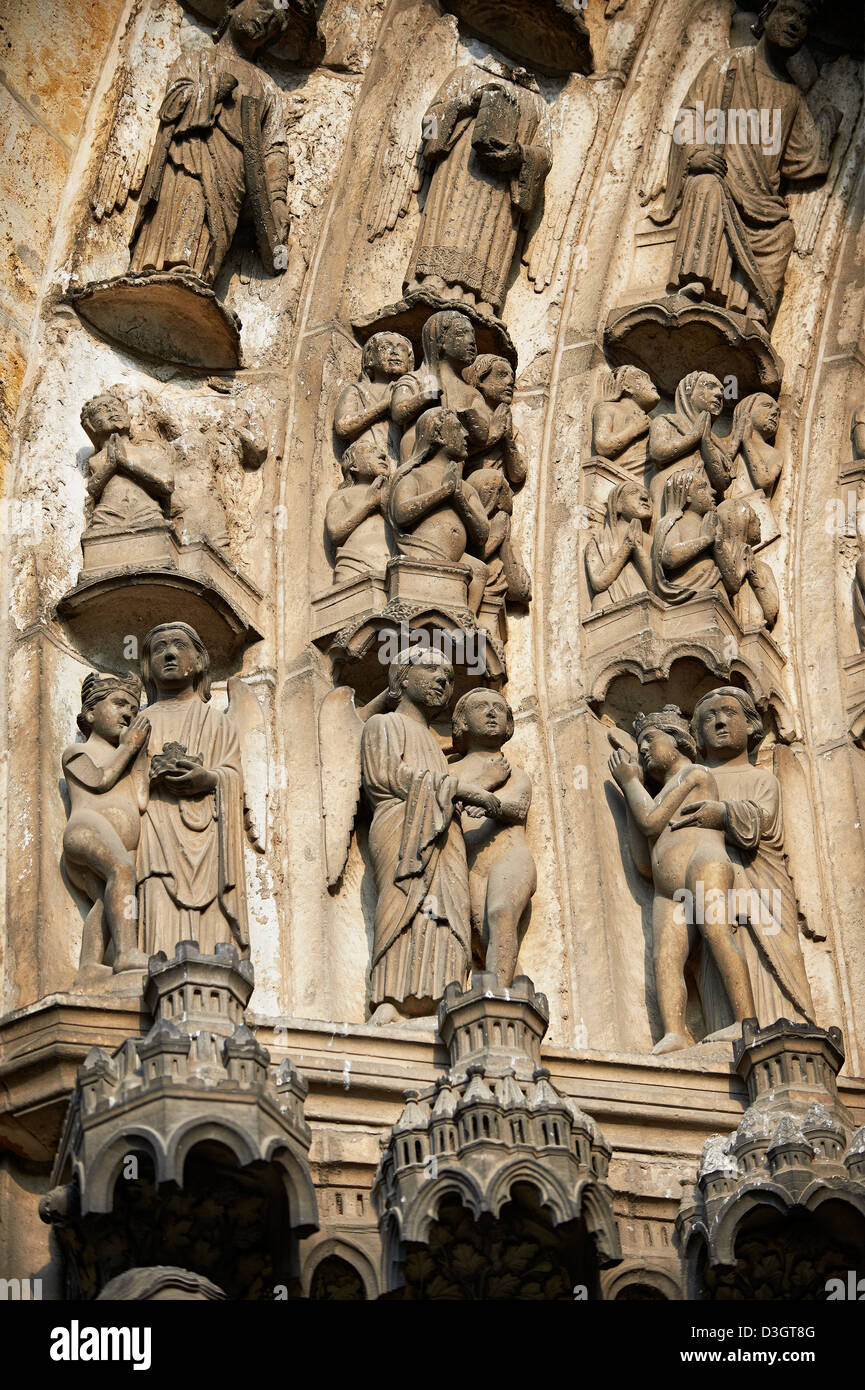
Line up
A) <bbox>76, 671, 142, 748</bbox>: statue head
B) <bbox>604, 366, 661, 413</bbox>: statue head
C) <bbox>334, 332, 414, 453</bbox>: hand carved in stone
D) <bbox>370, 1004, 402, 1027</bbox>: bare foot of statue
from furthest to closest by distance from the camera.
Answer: <bbox>604, 366, 661, 413</bbox>: statue head
<bbox>334, 332, 414, 453</bbox>: hand carved in stone
<bbox>76, 671, 142, 748</bbox>: statue head
<bbox>370, 1004, 402, 1027</bbox>: bare foot of statue

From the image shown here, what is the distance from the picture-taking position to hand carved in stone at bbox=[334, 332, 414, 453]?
1287cm

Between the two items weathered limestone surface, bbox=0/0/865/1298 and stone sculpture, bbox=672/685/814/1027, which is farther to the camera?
stone sculpture, bbox=672/685/814/1027

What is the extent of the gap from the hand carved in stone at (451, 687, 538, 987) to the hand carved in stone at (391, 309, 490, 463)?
1.39m

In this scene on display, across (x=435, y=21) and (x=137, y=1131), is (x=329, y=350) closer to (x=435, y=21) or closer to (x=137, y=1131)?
(x=435, y=21)

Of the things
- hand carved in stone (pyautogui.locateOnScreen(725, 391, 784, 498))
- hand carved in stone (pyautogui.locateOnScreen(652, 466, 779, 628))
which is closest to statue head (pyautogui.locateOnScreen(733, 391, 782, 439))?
hand carved in stone (pyautogui.locateOnScreen(725, 391, 784, 498))

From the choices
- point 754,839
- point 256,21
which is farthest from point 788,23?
point 754,839

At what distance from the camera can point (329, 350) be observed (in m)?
13.2

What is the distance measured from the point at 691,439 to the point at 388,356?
1368mm

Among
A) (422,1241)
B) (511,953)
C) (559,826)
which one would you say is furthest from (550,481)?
(422,1241)

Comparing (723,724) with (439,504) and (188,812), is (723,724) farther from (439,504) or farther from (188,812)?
(188,812)

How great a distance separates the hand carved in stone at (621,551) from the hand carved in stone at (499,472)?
32 cm

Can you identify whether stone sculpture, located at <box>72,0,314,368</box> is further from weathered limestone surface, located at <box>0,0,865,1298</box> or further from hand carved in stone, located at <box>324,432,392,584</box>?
hand carved in stone, located at <box>324,432,392,584</box>

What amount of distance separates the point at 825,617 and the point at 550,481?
1359 millimetres

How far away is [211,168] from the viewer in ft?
43.6
